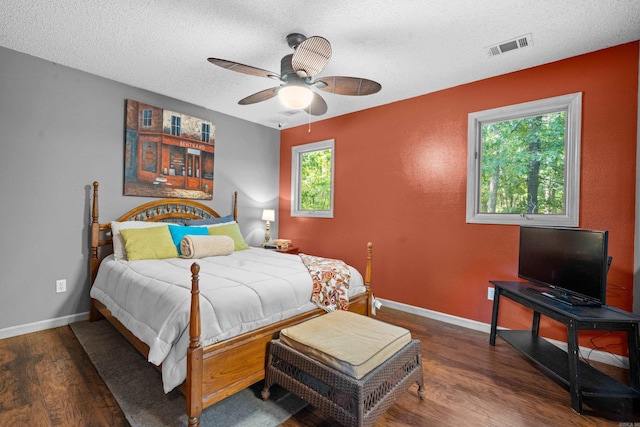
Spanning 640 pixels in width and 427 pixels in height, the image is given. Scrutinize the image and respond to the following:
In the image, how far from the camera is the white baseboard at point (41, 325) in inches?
105

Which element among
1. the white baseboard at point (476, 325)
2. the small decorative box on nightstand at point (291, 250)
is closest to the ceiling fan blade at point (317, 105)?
the small decorative box on nightstand at point (291, 250)

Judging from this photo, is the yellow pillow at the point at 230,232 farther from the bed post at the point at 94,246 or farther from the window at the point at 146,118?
the window at the point at 146,118

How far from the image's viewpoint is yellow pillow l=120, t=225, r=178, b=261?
284 cm

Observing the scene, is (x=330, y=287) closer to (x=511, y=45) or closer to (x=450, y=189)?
(x=450, y=189)

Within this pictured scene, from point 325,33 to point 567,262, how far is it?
8.46 feet

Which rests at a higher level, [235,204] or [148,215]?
[235,204]

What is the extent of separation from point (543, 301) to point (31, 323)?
14.6 ft

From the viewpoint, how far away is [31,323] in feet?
9.15

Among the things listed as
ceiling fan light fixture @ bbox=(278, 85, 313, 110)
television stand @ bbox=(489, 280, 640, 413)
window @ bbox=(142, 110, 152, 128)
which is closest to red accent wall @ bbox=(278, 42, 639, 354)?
television stand @ bbox=(489, 280, 640, 413)

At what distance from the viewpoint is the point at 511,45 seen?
2.44 m

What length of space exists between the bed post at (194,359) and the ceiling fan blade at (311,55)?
146 cm

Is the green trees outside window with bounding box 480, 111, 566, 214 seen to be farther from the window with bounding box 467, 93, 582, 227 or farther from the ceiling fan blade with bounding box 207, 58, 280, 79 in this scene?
the ceiling fan blade with bounding box 207, 58, 280, 79

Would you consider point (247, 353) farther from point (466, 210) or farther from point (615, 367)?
point (615, 367)

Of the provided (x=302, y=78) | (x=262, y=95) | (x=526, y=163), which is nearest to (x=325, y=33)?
(x=302, y=78)
